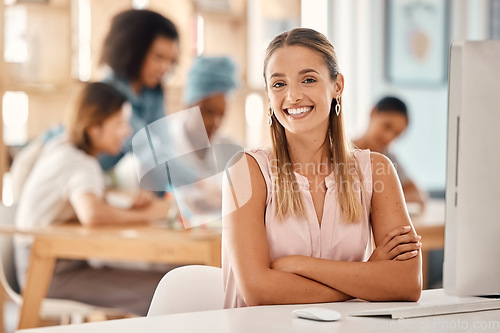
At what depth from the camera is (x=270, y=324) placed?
1.24 meters

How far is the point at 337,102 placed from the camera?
5.62 ft

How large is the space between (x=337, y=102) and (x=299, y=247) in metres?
0.33

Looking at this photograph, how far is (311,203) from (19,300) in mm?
1768

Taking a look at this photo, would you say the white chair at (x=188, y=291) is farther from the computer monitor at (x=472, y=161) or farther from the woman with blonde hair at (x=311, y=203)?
the computer monitor at (x=472, y=161)

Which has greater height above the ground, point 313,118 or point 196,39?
point 196,39

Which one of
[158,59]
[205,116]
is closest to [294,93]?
[205,116]

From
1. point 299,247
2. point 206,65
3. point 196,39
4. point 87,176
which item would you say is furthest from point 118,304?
point 196,39

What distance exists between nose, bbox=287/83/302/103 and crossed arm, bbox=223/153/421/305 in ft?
0.60

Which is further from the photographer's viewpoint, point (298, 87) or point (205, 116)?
point (205, 116)

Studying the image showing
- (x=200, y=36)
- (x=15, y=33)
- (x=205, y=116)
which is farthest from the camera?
(x=200, y=36)

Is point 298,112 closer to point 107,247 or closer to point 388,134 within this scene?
point 107,247

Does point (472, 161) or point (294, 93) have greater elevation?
point (294, 93)

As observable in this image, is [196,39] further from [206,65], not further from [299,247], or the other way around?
[299,247]

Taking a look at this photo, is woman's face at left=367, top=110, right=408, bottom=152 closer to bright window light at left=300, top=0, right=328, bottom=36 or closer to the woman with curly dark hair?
the woman with curly dark hair
